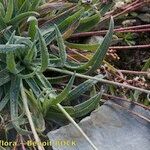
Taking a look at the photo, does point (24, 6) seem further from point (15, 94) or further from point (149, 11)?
point (149, 11)

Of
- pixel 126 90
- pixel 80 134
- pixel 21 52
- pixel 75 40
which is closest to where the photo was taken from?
pixel 80 134

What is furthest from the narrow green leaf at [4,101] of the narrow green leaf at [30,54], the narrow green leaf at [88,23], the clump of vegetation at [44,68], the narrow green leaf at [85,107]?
the narrow green leaf at [88,23]

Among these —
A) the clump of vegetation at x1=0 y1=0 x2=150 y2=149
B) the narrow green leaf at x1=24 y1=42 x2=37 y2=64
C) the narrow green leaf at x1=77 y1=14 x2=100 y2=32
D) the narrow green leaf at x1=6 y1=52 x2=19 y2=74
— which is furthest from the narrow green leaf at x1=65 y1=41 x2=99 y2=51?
the narrow green leaf at x1=6 y1=52 x2=19 y2=74

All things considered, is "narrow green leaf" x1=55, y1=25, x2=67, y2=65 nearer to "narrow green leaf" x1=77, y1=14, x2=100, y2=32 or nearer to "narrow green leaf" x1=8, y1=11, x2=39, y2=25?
"narrow green leaf" x1=8, y1=11, x2=39, y2=25

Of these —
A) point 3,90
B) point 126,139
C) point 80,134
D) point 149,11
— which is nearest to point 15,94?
point 3,90

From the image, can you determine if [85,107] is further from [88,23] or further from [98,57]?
[88,23]

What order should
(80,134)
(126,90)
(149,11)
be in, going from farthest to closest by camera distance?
(149,11), (126,90), (80,134)

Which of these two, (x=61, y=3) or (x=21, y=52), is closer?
(x=21, y=52)

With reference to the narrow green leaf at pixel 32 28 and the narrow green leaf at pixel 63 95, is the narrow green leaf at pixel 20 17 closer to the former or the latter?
the narrow green leaf at pixel 32 28

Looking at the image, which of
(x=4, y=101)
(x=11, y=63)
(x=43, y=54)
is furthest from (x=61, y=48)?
(x=4, y=101)
